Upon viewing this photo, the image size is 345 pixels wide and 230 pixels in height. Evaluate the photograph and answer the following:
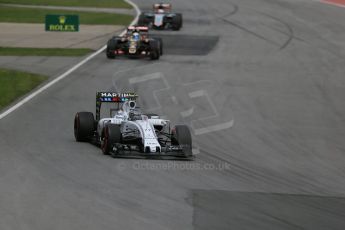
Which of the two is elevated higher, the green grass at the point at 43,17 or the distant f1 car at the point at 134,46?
the distant f1 car at the point at 134,46

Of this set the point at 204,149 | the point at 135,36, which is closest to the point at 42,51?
the point at 135,36

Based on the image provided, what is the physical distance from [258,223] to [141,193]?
245 cm

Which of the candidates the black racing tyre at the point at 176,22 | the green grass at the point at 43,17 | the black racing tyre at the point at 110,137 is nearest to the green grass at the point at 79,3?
the green grass at the point at 43,17

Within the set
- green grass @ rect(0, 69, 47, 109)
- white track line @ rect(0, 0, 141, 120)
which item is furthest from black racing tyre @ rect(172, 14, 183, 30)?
green grass @ rect(0, 69, 47, 109)

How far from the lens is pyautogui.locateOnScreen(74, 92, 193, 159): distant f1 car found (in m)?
18.2

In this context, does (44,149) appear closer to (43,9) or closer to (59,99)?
(59,99)

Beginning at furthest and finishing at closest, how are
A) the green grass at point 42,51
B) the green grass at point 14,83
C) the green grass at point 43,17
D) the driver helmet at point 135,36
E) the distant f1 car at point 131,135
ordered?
1. the green grass at point 43,17
2. the green grass at point 42,51
3. the driver helmet at point 135,36
4. the green grass at point 14,83
5. the distant f1 car at point 131,135

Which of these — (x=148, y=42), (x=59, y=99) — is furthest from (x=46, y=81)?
(x=148, y=42)

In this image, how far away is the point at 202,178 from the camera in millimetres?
16844

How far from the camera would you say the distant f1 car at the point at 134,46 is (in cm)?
3628

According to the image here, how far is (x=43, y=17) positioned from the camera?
51750 millimetres

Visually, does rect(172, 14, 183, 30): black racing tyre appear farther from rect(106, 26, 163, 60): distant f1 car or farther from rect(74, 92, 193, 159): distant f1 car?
rect(74, 92, 193, 159): distant f1 car

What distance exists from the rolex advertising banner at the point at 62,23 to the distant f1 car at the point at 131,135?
1823cm

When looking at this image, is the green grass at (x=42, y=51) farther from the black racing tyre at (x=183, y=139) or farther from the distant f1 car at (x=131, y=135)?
the black racing tyre at (x=183, y=139)
